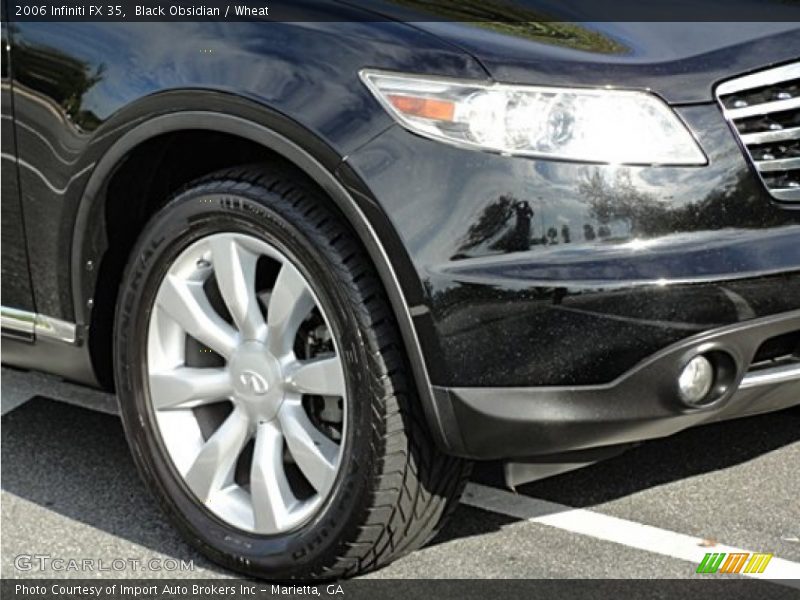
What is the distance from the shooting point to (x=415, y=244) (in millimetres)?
2875

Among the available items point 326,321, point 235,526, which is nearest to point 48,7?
point 326,321

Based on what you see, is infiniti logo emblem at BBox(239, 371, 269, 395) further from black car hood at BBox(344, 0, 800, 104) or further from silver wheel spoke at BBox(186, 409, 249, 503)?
black car hood at BBox(344, 0, 800, 104)

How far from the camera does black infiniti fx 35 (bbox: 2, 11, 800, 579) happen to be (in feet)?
9.28

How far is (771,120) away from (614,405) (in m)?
0.64

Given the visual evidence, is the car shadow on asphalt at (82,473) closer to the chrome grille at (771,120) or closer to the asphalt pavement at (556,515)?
the asphalt pavement at (556,515)

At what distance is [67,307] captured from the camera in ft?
11.9

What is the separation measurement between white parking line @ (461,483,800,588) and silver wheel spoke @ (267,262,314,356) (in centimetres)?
77

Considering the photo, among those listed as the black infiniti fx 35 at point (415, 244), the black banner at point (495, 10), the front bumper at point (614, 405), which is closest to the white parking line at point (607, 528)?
the black infiniti fx 35 at point (415, 244)

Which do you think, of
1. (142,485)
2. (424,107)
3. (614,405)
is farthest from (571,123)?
(142,485)

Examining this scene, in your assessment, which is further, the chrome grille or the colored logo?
the colored logo

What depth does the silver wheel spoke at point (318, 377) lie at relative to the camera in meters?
3.10

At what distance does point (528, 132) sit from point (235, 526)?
1164 mm

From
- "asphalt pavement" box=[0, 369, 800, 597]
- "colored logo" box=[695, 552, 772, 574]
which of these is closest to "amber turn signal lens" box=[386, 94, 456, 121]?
"asphalt pavement" box=[0, 369, 800, 597]

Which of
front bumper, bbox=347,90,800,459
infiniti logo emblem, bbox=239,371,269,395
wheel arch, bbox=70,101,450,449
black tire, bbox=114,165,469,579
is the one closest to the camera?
front bumper, bbox=347,90,800,459
